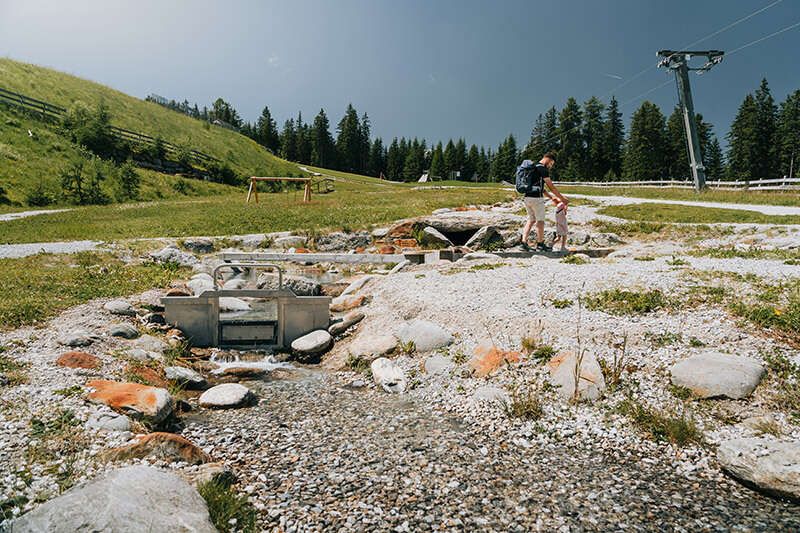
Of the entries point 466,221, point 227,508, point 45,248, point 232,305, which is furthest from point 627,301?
point 45,248

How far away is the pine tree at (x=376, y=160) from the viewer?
122812 mm

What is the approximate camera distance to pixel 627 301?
836 centimetres

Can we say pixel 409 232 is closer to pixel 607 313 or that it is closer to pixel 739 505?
pixel 607 313

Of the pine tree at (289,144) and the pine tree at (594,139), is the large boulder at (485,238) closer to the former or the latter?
the pine tree at (594,139)

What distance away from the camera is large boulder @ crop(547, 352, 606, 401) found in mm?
6332

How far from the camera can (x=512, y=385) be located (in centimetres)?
679

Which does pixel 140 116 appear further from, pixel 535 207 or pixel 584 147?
pixel 584 147

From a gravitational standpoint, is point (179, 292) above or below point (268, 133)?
below

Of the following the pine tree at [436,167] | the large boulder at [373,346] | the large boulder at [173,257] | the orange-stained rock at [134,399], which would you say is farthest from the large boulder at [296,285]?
the pine tree at [436,167]

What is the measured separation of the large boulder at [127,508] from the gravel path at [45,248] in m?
15.3

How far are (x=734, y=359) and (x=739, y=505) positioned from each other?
2464mm

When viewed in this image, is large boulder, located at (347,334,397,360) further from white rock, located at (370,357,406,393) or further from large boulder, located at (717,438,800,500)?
large boulder, located at (717,438,800,500)

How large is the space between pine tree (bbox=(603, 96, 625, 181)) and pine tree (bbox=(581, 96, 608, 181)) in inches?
29.7

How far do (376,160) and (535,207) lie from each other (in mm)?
114743
